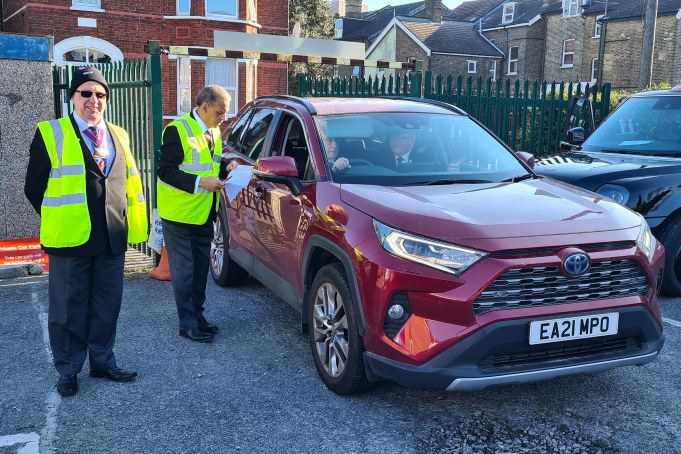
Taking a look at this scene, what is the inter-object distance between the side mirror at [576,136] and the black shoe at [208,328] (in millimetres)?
4464

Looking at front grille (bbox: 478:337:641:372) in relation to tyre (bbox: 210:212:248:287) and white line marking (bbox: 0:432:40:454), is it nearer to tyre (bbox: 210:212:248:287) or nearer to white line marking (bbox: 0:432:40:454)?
white line marking (bbox: 0:432:40:454)

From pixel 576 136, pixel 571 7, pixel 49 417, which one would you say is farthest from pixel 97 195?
pixel 571 7

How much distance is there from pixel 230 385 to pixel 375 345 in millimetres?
1161

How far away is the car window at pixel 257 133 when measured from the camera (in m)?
5.76

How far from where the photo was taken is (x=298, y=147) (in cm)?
511

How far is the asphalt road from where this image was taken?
3.60 m

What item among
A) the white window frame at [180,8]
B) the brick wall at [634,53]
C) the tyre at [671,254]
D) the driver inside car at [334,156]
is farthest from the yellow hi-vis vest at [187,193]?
the brick wall at [634,53]

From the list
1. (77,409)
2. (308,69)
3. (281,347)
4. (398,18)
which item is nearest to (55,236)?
(77,409)

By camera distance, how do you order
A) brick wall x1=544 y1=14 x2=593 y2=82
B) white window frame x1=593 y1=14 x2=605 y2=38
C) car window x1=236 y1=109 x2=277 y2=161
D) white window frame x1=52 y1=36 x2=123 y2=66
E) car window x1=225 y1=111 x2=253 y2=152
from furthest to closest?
1. brick wall x1=544 y1=14 x2=593 y2=82
2. white window frame x1=593 y1=14 x2=605 y2=38
3. white window frame x1=52 y1=36 x2=123 y2=66
4. car window x1=225 y1=111 x2=253 y2=152
5. car window x1=236 y1=109 x2=277 y2=161

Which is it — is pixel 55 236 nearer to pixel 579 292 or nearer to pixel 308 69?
pixel 579 292

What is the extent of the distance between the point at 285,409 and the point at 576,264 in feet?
5.84

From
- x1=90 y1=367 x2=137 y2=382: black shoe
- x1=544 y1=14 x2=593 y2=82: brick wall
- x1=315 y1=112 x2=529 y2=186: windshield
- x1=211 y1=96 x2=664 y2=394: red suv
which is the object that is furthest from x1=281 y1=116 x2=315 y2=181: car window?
x1=544 y1=14 x2=593 y2=82: brick wall

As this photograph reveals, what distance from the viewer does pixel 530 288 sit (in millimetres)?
3531

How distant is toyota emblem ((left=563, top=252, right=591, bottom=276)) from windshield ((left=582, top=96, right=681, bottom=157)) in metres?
3.79
